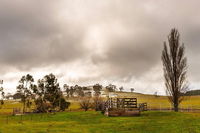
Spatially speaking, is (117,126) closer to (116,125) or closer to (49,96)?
(116,125)

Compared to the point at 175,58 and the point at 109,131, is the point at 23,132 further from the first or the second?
the point at 175,58

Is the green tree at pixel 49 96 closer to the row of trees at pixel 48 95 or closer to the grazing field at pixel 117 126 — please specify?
the row of trees at pixel 48 95

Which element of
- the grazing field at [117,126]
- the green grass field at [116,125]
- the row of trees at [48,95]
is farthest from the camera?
the row of trees at [48,95]

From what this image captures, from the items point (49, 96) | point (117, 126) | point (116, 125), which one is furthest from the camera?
point (49, 96)

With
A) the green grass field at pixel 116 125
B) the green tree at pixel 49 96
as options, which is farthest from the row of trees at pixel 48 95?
the green grass field at pixel 116 125

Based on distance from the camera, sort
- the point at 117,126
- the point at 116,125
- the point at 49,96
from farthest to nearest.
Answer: the point at 49,96
the point at 116,125
the point at 117,126

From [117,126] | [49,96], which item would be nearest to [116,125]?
[117,126]

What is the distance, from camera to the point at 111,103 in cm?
4438

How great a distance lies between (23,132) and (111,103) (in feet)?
73.4

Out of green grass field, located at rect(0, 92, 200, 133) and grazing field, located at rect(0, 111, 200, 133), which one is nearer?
grazing field, located at rect(0, 111, 200, 133)

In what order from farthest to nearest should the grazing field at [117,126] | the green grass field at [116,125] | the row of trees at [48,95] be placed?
the row of trees at [48,95]
the green grass field at [116,125]
the grazing field at [117,126]

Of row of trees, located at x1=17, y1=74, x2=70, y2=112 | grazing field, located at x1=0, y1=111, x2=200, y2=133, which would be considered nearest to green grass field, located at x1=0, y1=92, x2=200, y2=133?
grazing field, located at x1=0, y1=111, x2=200, y2=133

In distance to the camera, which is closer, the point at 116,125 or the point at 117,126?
the point at 117,126

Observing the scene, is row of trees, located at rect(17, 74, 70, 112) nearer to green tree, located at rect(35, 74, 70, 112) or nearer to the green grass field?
green tree, located at rect(35, 74, 70, 112)
